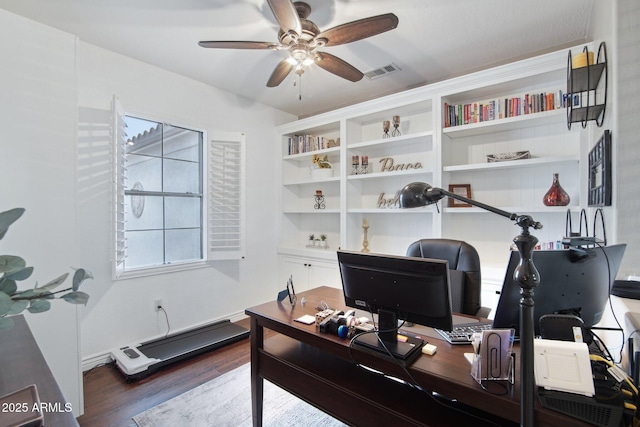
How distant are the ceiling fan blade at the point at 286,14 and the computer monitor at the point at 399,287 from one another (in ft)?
4.44

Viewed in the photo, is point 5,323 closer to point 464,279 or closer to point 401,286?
point 401,286

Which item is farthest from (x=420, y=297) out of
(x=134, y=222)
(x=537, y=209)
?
(x=134, y=222)

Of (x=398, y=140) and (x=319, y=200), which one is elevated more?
(x=398, y=140)

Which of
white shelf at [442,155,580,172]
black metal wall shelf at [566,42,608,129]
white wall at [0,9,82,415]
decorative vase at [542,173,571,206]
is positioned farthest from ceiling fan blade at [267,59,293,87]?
decorative vase at [542,173,571,206]

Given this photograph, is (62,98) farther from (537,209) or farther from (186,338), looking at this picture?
(537,209)

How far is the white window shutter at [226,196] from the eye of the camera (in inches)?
133

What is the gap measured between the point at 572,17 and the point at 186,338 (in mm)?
4272

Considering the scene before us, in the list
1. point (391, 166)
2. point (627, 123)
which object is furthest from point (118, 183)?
point (627, 123)

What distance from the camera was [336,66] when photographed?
229cm

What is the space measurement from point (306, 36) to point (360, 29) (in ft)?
1.21

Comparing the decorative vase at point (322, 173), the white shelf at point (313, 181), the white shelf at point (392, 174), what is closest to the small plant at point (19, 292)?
the white shelf at point (392, 174)

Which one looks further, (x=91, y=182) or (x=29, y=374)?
(x=91, y=182)

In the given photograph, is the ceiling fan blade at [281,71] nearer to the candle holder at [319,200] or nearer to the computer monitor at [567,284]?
the candle holder at [319,200]

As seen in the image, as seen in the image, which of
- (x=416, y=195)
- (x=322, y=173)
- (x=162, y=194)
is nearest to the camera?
(x=416, y=195)
